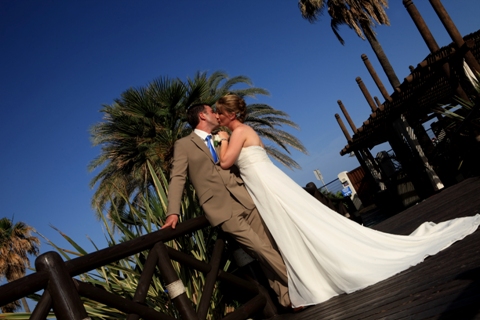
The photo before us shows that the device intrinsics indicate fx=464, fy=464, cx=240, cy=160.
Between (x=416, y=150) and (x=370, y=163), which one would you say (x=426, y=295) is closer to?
(x=416, y=150)

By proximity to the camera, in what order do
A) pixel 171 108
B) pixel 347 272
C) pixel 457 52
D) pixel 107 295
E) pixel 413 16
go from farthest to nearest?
pixel 171 108 → pixel 413 16 → pixel 457 52 → pixel 347 272 → pixel 107 295

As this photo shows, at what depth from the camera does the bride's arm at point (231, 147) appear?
12.8 ft

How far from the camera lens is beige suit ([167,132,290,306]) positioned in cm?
366

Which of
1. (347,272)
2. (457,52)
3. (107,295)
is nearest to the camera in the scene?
(107,295)

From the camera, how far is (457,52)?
9219 mm

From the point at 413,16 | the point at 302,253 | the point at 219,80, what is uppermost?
the point at 219,80

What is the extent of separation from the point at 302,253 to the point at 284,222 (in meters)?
0.29

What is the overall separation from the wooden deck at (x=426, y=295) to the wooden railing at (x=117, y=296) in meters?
0.70

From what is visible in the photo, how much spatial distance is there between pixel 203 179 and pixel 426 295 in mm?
1924

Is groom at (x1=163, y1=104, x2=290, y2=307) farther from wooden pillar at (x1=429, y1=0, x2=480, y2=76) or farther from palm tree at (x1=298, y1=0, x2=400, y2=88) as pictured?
palm tree at (x1=298, y1=0, x2=400, y2=88)

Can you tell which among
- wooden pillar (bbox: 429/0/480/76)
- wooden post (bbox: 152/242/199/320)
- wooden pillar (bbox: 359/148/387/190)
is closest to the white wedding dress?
wooden post (bbox: 152/242/199/320)

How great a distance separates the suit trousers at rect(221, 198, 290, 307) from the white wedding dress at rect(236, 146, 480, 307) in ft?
0.30

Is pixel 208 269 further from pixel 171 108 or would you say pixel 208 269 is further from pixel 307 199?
pixel 171 108

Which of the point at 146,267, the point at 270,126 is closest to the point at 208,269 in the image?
the point at 146,267
